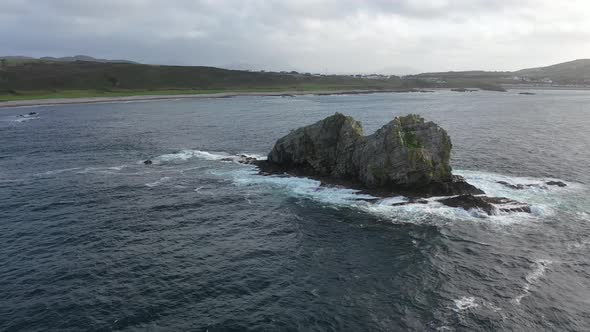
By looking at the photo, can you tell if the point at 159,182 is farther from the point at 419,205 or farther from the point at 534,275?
the point at 534,275

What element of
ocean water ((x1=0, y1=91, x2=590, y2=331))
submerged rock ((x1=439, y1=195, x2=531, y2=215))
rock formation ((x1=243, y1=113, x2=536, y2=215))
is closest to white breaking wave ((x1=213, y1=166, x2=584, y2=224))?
ocean water ((x1=0, y1=91, x2=590, y2=331))

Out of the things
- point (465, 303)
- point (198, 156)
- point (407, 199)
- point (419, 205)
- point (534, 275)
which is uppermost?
point (198, 156)

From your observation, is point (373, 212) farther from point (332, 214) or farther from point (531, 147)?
point (531, 147)

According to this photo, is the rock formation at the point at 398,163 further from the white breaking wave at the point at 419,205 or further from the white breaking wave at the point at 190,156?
the white breaking wave at the point at 190,156

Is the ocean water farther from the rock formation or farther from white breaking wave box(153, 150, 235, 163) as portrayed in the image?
the rock formation

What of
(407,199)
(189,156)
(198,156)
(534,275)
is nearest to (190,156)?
(189,156)

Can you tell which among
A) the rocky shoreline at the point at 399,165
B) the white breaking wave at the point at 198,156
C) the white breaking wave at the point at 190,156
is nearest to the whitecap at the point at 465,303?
the rocky shoreline at the point at 399,165

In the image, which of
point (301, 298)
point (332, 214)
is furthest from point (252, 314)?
point (332, 214)
